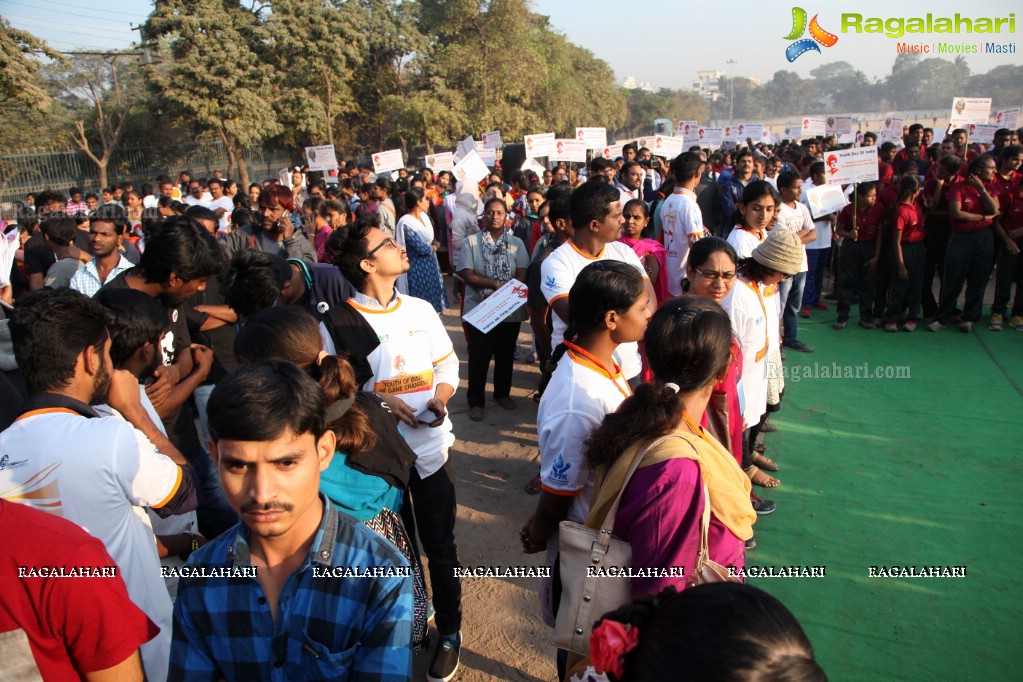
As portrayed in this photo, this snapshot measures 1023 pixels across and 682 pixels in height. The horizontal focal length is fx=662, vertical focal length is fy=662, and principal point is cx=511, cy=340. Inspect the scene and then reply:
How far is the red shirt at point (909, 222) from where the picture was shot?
22.5 feet

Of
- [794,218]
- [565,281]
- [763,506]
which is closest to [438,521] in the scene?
[565,281]

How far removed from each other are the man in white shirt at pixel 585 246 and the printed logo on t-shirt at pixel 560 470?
1.48m

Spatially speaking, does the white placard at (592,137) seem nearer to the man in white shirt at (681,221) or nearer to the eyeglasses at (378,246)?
the man in white shirt at (681,221)

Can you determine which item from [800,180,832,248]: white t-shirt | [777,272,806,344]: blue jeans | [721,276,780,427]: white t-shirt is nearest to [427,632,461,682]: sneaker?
[721,276,780,427]: white t-shirt

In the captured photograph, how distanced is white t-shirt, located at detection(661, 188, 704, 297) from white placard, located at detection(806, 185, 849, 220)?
2.20 meters

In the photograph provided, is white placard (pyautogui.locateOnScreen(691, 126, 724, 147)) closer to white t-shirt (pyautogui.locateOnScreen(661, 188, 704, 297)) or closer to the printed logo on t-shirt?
white t-shirt (pyautogui.locateOnScreen(661, 188, 704, 297))

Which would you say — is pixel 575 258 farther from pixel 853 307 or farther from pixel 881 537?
pixel 853 307

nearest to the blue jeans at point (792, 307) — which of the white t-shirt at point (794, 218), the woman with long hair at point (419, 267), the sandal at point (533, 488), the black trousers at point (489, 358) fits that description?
the white t-shirt at point (794, 218)

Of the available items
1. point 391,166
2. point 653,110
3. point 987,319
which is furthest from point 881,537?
point 653,110

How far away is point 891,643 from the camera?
296 cm

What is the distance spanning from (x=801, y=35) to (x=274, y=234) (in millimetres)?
12214

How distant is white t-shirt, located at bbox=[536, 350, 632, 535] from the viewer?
2.04m

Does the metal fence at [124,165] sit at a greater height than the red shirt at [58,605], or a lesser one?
greater

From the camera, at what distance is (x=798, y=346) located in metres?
6.80
